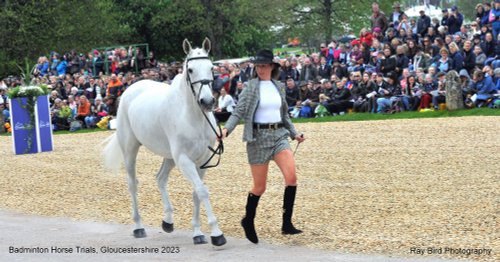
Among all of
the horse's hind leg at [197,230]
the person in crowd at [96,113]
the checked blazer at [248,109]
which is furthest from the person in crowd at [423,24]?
the checked blazer at [248,109]

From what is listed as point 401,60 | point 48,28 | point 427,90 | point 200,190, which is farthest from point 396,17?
point 48,28

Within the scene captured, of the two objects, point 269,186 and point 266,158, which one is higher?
point 266,158

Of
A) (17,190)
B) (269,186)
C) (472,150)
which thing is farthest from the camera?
(472,150)

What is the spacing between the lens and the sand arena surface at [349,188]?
9047 mm

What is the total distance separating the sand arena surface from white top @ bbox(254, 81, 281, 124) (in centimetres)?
120

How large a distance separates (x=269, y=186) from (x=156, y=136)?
3.48 meters

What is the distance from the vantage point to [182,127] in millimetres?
9102

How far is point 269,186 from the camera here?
12.9 metres

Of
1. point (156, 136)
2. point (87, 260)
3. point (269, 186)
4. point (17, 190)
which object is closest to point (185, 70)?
point (156, 136)

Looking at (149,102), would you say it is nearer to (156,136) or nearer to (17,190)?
(156,136)

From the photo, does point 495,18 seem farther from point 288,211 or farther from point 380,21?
point 288,211

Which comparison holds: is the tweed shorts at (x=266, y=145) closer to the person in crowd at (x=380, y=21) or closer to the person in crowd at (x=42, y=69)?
the person in crowd at (x=380, y=21)

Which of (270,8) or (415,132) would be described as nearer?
(415,132)

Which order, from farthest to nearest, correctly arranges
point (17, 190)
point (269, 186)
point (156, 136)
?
1. point (17, 190)
2. point (269, 186)
3. point (156, 136)
